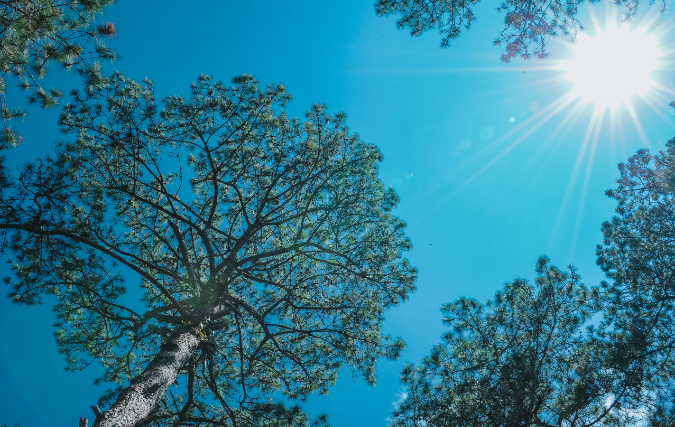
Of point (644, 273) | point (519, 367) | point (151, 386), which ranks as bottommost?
point (151, 386)

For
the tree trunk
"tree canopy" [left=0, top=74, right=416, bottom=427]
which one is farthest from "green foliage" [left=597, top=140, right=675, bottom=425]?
the tree trunk

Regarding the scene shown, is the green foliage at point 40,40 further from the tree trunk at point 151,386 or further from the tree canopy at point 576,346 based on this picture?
the tree canopy at point 576,346

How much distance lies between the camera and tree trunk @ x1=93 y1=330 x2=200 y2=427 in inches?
147

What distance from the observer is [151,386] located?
4.31 meters

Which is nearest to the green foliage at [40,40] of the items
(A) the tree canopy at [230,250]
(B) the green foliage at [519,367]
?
(A) the tree canopy at [230,250]

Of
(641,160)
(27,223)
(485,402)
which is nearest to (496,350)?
(485,402)

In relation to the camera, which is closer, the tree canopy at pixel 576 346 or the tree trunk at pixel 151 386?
the tree trunk at pixel 151 386

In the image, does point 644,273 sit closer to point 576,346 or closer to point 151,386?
point 576,346

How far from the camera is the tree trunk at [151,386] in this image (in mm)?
3738

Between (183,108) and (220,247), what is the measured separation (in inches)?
134

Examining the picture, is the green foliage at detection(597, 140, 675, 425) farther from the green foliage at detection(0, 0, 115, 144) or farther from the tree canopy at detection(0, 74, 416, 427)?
the green foliage at detection(0, 0, 115, 144)

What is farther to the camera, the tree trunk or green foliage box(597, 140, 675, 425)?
Answer: green foliage box(597, 140, 675, 425)

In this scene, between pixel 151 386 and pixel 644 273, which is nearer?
pixel 151 386

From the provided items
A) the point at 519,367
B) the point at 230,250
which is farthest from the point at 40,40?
the point at 519,367
